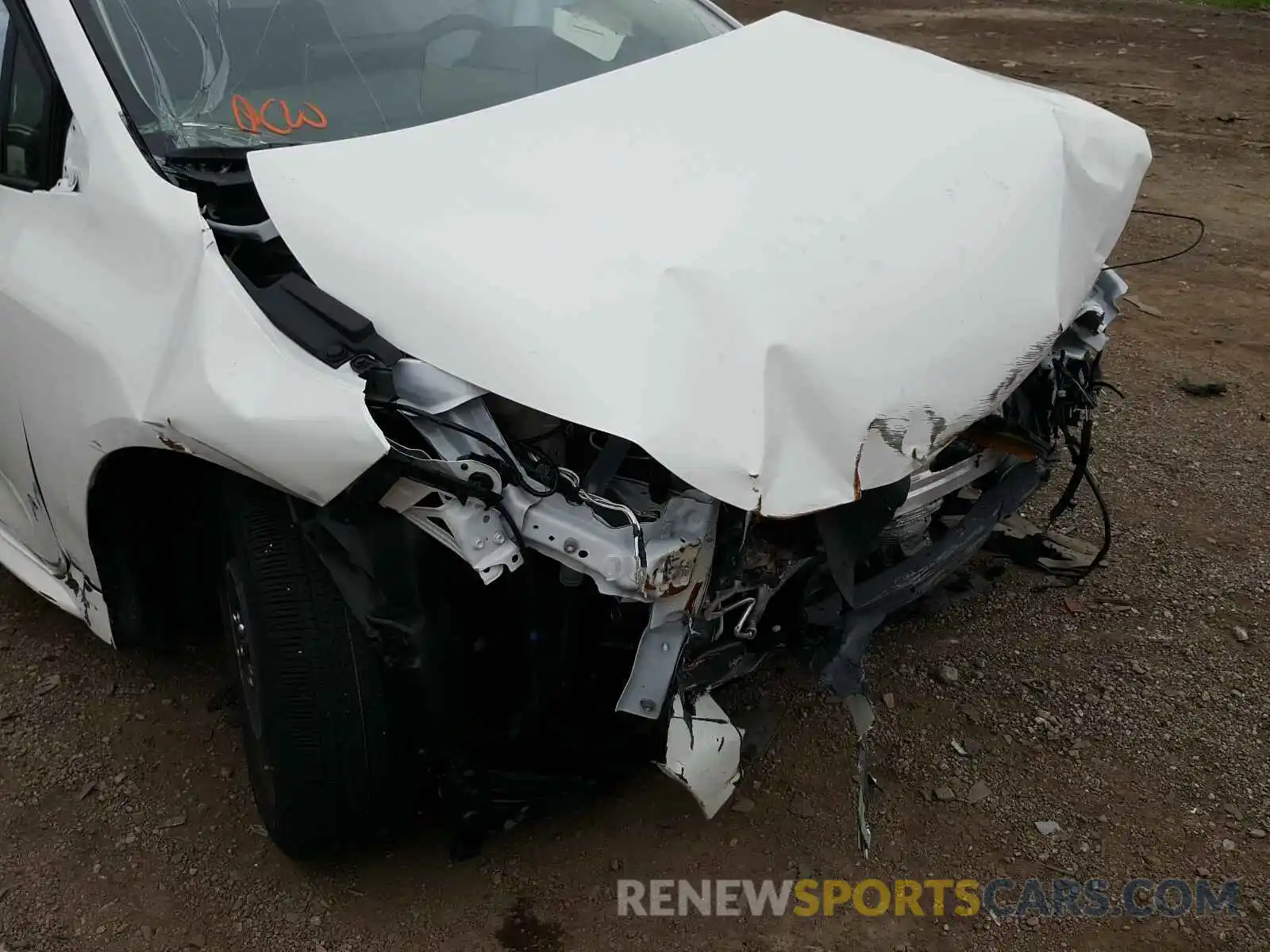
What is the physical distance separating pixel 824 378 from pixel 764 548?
0.34m

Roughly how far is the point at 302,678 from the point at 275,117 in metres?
1.22

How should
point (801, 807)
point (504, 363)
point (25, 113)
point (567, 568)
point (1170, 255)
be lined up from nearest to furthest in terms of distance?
1. point (504, 363)
2. point (567, 568)
3. point (25, 113)
4. point (801, 807)
5. point (1170, 255)

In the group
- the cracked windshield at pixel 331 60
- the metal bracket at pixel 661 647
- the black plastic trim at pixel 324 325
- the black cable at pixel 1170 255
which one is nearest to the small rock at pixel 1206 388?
the black cable at pixel 1170 255

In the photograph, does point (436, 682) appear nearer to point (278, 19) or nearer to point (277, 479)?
point (277, 479)

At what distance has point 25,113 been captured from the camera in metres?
2.33

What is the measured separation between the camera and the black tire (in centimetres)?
199

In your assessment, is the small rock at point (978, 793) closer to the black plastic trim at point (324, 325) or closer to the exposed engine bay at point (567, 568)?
the exposed engine bay at point (567, 568)

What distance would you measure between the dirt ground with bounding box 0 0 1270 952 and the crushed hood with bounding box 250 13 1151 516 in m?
0.96

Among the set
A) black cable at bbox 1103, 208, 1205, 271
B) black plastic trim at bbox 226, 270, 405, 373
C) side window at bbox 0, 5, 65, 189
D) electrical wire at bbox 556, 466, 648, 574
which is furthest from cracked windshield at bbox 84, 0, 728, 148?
black cable at bbox 1103, 208, 1205, 271

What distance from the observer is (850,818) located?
243 cm

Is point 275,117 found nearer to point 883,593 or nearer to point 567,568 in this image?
point 567,568

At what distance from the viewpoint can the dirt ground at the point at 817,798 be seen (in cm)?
221

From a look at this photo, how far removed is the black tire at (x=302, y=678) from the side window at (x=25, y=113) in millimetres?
850

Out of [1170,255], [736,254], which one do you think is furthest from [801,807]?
[1170,255]
